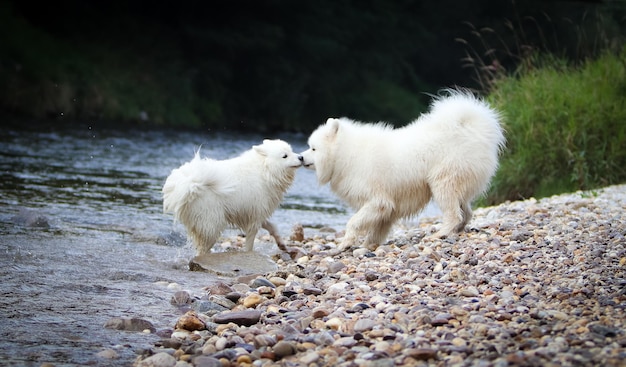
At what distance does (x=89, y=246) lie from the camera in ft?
24.1

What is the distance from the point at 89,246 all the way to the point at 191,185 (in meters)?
1.33

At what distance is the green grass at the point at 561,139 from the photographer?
9.83 metres

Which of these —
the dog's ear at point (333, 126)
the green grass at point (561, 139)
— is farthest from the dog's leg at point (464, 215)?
the green grass at point (561, 139)

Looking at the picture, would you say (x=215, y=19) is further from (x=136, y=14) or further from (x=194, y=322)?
(x=194, y=322)

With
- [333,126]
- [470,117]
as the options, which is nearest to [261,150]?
[333,126]

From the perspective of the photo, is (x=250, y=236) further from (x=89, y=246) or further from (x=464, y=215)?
(x=464, y=215)

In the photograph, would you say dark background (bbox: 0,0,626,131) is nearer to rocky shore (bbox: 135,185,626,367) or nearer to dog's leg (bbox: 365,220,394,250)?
dog's leg (bbox: 365,220,394,250)

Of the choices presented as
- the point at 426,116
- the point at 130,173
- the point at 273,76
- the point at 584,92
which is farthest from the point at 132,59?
the point at 426,116

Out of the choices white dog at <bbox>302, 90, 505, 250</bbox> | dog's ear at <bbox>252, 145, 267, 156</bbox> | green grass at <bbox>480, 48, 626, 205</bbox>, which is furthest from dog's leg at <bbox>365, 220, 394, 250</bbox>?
green grass at <bbox>480, 48, 626, 205</bbox>

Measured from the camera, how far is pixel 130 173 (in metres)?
13.4

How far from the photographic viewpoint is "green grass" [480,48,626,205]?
983cm

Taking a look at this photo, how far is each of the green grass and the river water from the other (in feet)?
7.71

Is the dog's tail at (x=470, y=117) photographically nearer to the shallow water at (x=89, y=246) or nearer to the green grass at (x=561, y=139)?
the shallow water at (x=89, y=246)

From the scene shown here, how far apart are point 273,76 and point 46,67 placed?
10.1 meters
